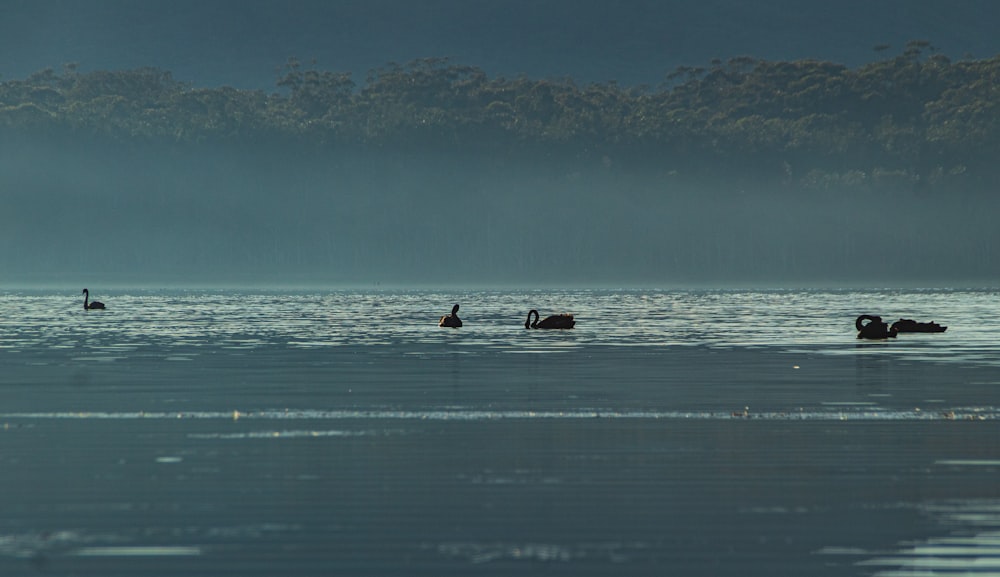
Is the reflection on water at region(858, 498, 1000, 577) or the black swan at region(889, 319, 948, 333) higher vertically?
the black swan at region(889, 319, 948, 333)

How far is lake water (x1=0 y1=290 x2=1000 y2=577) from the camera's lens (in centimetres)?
1436

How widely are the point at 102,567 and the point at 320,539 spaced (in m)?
1.87

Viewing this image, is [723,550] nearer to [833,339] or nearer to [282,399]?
[282,399]

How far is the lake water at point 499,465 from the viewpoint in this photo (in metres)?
14.4

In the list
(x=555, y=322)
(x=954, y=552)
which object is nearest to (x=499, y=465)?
(x=954, y=552)

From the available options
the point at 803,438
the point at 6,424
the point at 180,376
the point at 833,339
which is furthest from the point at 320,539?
the point at 833,339

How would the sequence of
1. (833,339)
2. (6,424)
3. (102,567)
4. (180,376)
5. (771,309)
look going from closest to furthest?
1. (102,567)
2. (6,424)
3. (180,376)
4. (833,339)
5. (771,309)

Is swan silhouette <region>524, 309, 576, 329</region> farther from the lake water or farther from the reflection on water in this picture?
the reflection on water

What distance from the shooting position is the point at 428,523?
15.7 metres

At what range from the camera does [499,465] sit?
64.2ft

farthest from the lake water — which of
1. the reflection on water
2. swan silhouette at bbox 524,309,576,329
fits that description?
swan silhouette at bbox 524,309,576,329

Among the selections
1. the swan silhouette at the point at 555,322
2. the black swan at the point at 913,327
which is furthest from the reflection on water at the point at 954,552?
the swan silhouette at the point at 555,322

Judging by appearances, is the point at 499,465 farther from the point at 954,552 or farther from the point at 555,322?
the point at 555,322

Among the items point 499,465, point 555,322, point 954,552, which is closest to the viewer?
point 954,552
